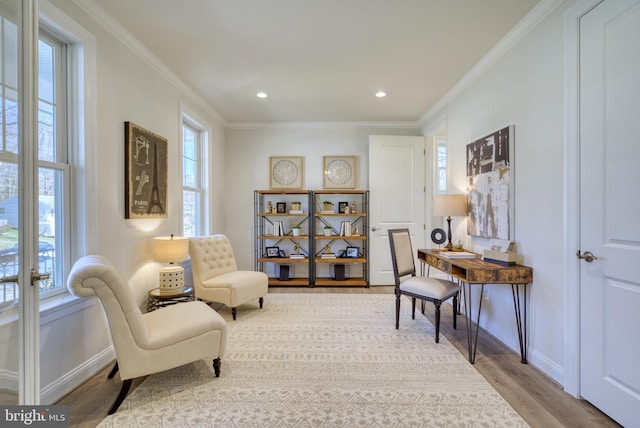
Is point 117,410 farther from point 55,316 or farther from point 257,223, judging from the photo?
point 257,223

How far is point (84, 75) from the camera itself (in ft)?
6.56

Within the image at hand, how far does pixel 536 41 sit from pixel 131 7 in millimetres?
2993

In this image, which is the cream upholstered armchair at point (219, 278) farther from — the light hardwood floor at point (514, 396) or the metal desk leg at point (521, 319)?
the metal desk leg at point (521, 319)

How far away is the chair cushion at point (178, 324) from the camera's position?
1.81m

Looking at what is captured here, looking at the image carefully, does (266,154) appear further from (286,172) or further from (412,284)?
(412,284)

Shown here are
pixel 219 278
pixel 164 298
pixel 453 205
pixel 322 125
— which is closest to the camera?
pixel 164 298

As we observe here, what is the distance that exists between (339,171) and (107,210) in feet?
10.7

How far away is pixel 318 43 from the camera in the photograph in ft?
7.97

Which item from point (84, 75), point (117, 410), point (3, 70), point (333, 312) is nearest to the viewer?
point (3, 70)

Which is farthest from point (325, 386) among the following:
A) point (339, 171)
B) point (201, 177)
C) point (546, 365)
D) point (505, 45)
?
point (339, 171)

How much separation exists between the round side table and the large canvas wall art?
288 cm

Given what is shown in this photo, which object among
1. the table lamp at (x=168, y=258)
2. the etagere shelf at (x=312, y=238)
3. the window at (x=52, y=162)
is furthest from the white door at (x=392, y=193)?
the window at (x=52, y=162)

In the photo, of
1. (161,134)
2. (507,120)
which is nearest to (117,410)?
(161,134)

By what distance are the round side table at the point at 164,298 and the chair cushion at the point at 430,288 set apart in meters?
2.06
